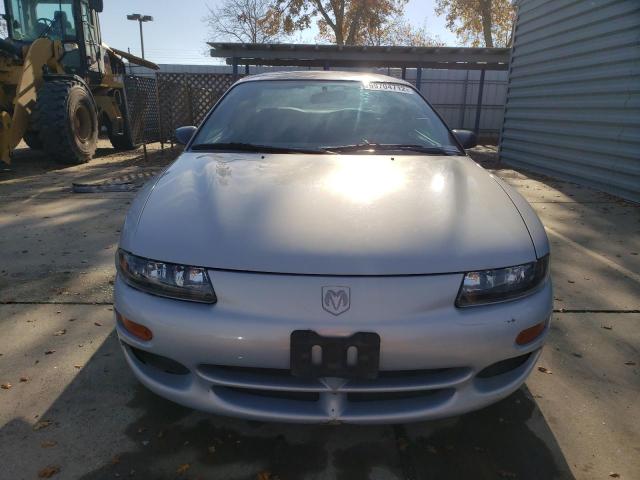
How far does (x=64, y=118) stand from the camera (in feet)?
23.3

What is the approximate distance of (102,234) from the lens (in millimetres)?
4379

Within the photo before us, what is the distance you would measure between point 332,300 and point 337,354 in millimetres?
171

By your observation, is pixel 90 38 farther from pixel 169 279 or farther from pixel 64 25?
pixel 169 279

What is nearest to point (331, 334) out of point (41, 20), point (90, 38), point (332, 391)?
point (332, 391)

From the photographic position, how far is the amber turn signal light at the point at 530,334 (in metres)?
1.59

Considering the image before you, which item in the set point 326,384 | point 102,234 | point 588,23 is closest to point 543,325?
point 326,384

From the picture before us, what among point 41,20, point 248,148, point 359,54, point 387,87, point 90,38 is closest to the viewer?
point 248,148

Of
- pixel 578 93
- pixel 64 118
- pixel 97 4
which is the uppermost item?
pixel 97 4

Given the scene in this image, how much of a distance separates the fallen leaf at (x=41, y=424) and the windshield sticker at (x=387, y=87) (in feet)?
8.39

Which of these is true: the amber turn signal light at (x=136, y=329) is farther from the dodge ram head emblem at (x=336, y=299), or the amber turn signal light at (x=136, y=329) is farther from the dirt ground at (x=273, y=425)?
the dodge ram head emblem at (x=336, y=299)

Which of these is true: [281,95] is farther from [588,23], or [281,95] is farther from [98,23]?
[98,23]

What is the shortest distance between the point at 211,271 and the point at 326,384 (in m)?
0.54

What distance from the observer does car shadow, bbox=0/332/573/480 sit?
65.4 inches

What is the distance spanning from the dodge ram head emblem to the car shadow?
651 millimetres
